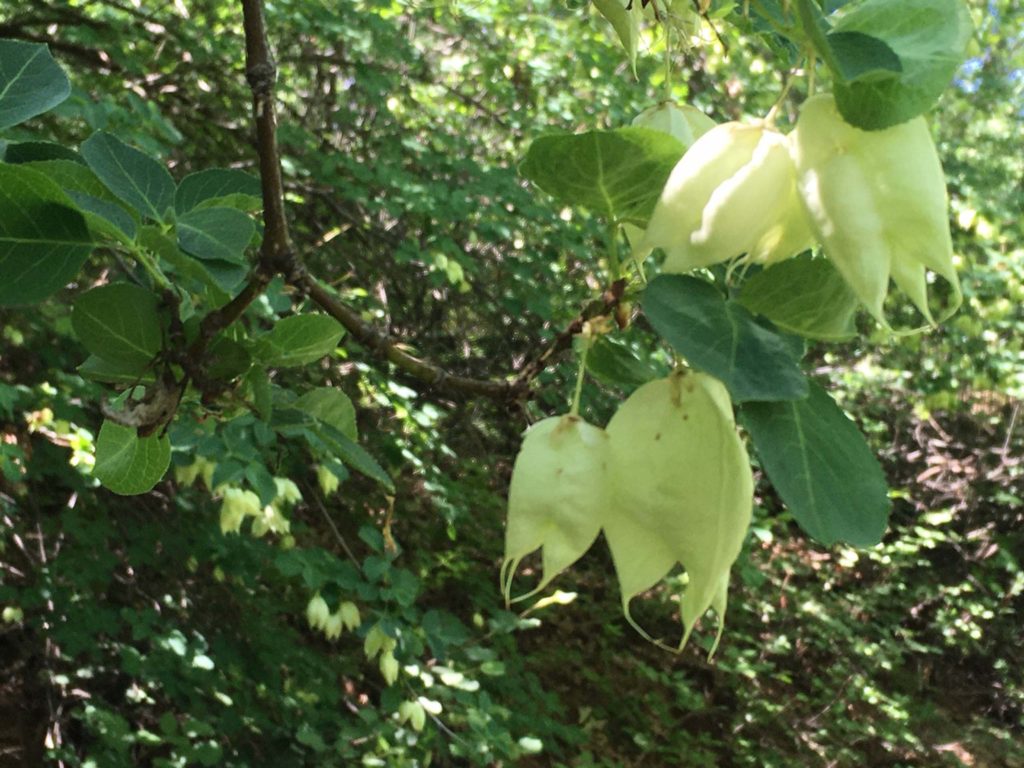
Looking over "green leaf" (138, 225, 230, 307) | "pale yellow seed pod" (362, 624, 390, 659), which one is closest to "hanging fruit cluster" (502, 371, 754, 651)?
"green leaf" (138, 225, 230, 307)

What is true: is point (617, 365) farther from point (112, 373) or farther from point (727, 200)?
point (112, 373)

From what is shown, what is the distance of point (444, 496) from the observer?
2.83 metres

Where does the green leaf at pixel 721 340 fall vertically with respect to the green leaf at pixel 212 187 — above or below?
above

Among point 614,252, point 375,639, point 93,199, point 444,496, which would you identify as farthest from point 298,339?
point 444,496

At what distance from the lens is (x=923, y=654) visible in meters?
4.40

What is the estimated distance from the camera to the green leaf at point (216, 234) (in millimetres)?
521

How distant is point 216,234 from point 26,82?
0.39 ft

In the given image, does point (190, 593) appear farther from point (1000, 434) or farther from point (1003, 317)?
point (1000, 434)

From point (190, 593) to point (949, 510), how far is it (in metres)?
3.06

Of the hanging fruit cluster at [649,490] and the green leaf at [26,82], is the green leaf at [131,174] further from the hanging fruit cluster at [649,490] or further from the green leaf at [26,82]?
the hanging fruit cluster at [649,490]

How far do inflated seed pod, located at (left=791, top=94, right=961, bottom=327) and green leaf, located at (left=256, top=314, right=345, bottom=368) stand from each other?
353 millimetres

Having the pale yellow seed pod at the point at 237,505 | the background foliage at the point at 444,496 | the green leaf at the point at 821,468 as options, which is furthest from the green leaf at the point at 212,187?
the pale yellow seed pod at the point at 237,505

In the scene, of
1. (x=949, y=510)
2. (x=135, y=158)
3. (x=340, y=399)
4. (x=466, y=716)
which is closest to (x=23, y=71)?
(x=135, y=158)

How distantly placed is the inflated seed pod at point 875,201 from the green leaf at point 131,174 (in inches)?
14.5
